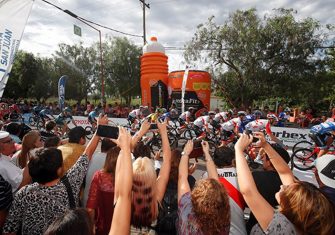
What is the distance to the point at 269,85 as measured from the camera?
19656mm

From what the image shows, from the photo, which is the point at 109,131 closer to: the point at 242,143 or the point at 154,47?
the point at 242,143

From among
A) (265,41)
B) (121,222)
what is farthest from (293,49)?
(121,222)

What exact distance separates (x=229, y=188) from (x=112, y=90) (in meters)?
33.7

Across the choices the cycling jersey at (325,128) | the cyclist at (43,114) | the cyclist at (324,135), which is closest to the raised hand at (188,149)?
the cyclist at (324,135)

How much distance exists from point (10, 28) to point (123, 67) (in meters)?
32.2

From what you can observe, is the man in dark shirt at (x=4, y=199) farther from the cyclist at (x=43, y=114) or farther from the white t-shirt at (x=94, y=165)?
the cyclist at (x=43, y=114)

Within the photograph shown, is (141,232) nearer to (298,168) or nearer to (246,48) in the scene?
(298,168)

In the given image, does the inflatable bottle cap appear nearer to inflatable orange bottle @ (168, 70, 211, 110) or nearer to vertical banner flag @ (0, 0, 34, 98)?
inflatable orange bottle @ (168, 70, 211, 110)

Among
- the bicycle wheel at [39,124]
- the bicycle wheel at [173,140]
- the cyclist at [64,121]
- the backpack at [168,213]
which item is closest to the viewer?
the backpack at [168,213]

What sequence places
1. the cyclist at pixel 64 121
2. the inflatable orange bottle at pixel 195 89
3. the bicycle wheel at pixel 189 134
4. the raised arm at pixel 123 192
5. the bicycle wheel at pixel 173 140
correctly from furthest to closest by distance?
the inflatable orange bottle at pixel 195 89 < the cyclist at pixel 64 121 < the bicycle wheel at pixel 189 134 < the bicycle wheel at pixel 173 140 < the raised arm at pixel 123 192

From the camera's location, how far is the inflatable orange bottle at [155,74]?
2006 cm

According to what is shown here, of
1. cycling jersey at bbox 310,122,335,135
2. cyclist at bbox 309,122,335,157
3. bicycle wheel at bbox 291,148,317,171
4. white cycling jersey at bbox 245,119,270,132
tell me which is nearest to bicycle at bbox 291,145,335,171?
bicycle wheel at bbox 291,148,317,171

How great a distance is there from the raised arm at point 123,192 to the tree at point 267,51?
60.7ft

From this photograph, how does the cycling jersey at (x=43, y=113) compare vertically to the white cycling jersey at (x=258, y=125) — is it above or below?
above
